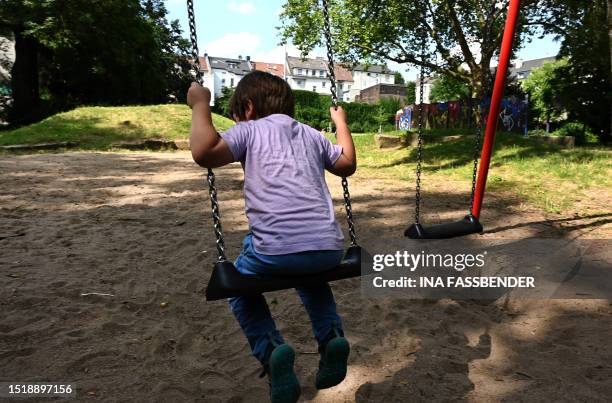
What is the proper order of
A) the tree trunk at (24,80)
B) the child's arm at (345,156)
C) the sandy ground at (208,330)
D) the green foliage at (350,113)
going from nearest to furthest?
the child's arm at (345,156), the sandy ground at (208,330), the tree trunk at (24,80), the green foliage at (350,113)

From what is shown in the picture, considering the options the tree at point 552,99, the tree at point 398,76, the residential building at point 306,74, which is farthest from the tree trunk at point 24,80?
the tree at point 398,76

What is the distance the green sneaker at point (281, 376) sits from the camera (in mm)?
1784

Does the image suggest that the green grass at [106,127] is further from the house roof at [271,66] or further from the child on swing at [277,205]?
the house roof at [271,66]

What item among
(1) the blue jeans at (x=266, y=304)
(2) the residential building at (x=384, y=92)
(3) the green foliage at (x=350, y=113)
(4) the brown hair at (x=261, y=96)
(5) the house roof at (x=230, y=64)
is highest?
(5) the house roof at (x=230, y=64)

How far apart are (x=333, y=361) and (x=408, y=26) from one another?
13.1 m

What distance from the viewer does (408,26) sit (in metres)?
13.5

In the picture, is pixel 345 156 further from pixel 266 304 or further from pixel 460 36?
pixel 460 36

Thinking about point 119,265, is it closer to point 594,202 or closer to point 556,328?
point 556,328

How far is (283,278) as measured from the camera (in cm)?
175

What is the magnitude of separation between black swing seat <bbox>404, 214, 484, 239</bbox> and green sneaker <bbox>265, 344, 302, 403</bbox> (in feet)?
8.08

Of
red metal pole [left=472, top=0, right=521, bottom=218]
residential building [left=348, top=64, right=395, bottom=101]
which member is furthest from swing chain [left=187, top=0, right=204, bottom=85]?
residential building [left=348, top=64, right=395, bottom=101]

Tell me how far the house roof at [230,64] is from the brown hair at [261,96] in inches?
3001

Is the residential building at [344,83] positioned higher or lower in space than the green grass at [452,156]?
higher

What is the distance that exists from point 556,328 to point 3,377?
3430 mm
